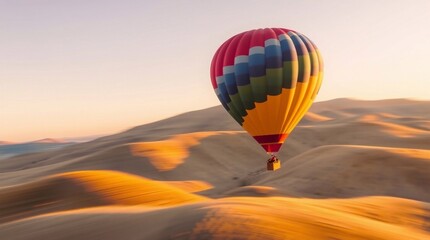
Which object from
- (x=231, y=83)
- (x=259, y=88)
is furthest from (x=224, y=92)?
(x=259, y=88)

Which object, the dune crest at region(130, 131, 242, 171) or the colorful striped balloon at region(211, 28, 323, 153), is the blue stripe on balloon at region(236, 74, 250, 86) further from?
the dune crest at region(130, 131, 242, 171)

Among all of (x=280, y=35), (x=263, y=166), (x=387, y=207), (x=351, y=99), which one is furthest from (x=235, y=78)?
(x=351, y=99)

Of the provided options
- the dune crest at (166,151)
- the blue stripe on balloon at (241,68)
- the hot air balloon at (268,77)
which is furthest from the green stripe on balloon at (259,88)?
the dune crest at (166,151)

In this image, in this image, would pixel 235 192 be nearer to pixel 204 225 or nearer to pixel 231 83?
pixel 231 83

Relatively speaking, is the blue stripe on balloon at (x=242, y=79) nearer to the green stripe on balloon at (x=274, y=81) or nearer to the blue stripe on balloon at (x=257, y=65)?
the blue stripe on balloon at (x=257, y=65)

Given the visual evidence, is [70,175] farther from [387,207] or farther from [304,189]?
[304,189]

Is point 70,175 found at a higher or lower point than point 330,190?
higher
